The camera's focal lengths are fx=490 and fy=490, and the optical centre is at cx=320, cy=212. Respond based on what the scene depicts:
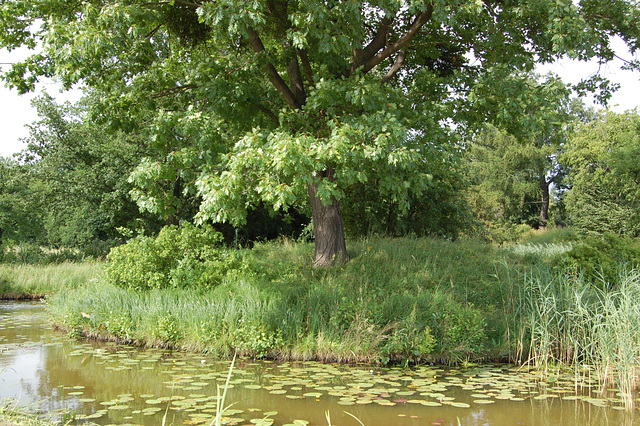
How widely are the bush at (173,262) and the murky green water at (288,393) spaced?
6.44ft

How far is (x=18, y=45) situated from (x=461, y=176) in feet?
41.4

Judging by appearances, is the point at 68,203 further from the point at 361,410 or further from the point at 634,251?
the point at 634,251

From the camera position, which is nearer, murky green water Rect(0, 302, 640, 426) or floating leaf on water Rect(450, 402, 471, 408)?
murky green water Rect(0, 302, 640, 426)

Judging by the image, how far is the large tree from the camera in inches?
307

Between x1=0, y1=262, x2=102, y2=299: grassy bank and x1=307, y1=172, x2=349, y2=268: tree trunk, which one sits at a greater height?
x1=307, y1=172, x2=349, y2=268: tree trunk

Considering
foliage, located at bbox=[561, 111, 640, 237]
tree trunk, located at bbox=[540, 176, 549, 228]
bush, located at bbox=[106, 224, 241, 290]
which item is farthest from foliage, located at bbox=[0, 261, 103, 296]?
tree trunk, located at bbox=[540, 176, 549, 228]

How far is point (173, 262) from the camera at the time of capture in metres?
10.1

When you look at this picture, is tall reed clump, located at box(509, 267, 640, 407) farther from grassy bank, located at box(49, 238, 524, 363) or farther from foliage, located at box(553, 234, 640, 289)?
foliage, located at box(553, 234, 640, 289)

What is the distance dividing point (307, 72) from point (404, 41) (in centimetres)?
224

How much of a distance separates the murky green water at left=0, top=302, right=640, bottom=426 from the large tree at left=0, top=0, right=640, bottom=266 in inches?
99.7

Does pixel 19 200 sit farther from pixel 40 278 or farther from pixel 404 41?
pixel 404 41

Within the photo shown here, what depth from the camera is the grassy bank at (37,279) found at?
1508cm

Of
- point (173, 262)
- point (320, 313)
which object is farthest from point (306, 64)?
point (320, 313)

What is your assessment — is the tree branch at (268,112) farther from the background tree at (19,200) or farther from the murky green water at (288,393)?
the background tree at (19,200)
